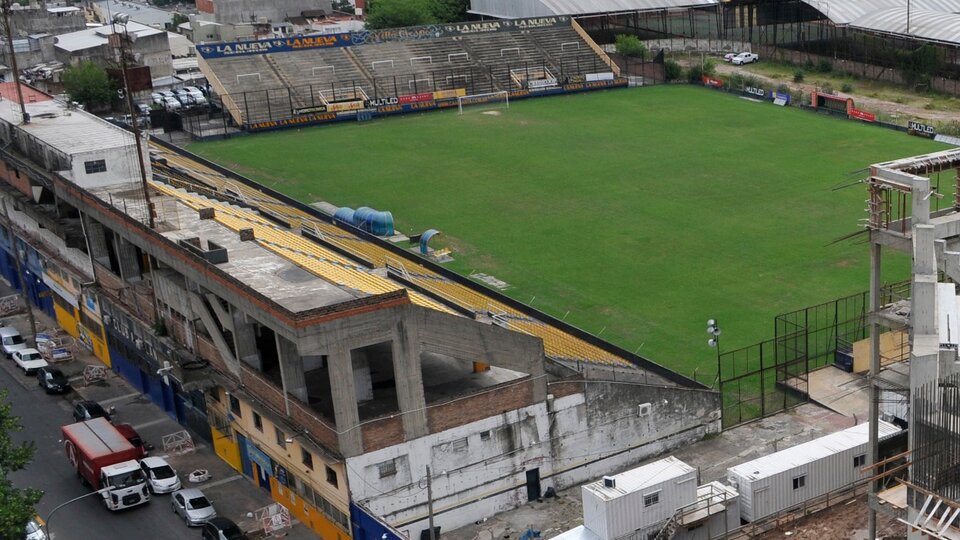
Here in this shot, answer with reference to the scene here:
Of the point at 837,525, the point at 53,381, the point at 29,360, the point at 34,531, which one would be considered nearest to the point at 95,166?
the point at 29,360

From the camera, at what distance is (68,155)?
5944 centimetres

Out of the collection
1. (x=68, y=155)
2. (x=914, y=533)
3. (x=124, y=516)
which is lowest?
(x=124, y=516)

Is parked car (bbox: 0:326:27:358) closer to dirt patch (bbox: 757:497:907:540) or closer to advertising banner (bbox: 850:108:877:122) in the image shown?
dirt patch (bbox: 757:497:907:540)

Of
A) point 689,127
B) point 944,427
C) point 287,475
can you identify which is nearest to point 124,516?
point 287,475

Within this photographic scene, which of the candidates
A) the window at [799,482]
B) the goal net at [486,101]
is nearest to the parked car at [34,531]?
the window at [799,482]

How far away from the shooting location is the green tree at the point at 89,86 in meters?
119

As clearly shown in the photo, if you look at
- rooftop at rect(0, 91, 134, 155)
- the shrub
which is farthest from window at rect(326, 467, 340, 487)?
the shrub

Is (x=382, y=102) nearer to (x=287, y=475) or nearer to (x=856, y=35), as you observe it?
(x=856, y=35)

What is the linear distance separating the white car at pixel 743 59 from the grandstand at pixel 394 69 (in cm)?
1402

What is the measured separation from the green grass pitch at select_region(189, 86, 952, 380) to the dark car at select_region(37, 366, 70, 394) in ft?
77.0

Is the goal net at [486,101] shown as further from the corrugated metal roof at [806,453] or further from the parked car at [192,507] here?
the corrugated metal roof at [806,453]

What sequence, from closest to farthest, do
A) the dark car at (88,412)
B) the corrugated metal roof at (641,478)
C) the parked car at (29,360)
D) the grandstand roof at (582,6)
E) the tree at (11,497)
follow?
the tree at (11,497), the corrugated metal roof at (641,478), the dark car at (88,412), the parked car at (29,360), the grandstand roof at (582,6)

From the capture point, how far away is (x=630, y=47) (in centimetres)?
12756

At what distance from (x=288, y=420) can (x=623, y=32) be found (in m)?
101
